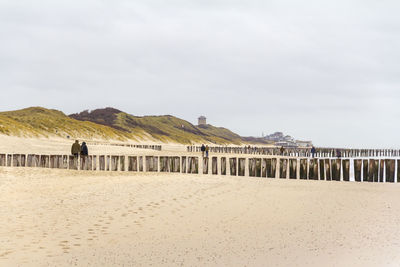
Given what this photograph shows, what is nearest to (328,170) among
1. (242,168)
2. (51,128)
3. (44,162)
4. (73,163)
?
(242,168)

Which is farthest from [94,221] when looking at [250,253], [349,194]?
[349,194]

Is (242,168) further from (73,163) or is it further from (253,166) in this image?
(73,163)

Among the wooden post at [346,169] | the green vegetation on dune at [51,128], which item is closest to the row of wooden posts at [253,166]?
the wooden post at [346,169]

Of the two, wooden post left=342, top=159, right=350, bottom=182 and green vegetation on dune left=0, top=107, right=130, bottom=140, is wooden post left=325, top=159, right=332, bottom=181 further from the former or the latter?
green vegetation on dune left=0, top=107, right=130, bottom=140

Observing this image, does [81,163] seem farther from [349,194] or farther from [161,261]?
[161,261]

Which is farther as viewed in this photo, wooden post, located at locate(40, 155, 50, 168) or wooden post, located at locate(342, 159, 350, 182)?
wooden post, located at locate(40, 155, 50, 168)

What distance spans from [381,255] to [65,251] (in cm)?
494

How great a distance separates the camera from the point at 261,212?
31.8ft

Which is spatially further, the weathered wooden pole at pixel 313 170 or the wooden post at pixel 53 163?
the wooden post at pixel 53 163

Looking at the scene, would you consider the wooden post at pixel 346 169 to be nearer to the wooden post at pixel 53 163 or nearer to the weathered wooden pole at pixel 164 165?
the weathered wooden pole at pixel 164 165

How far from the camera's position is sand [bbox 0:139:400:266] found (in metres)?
5.84

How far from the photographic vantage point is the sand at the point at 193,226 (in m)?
5.84

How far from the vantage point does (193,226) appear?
8.02 metres

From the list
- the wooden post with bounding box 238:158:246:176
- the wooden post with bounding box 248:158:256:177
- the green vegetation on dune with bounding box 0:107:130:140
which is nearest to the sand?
the wooden post with bounding box 248:158:256:177
